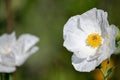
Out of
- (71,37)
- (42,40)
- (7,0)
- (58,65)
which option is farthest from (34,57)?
(71,37)

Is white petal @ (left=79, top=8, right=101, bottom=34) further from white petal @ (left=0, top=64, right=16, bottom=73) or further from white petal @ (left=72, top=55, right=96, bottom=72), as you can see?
white petal @ (left=0, top=64, right=16, bottom=73)

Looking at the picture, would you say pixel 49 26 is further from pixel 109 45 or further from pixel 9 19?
pixel 109 45

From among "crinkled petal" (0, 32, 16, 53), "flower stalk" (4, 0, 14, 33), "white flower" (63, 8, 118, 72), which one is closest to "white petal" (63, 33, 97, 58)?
"white flower" (63, 8, 118, 72)

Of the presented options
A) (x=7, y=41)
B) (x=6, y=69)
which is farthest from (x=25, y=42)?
(x=6, y=69)

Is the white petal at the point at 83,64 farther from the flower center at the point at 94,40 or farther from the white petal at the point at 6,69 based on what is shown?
the white petal at the point at 6,69

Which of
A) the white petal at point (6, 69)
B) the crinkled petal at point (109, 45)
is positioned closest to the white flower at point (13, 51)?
the white petal at point (6, 69)

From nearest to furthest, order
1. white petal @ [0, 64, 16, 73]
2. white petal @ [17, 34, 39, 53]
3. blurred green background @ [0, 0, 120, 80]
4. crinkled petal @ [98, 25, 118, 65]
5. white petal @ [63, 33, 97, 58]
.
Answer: crinkled petal @ [98, 25, 118, 65]
white petal @ [63, 33, 97, 58]
white petal @ [0, 64, 16, 73]
white petal @ [17, 34, 39, 53]
blurred green background @ [0, 0, 120, 80]
